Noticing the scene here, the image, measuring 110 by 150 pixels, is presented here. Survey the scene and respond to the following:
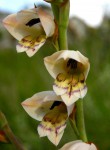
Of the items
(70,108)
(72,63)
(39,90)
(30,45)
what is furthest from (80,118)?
(39,90)

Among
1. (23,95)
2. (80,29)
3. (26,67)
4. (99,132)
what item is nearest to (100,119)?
(99,132)

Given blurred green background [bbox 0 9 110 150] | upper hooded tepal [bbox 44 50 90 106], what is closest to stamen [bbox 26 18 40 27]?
upper hooded tepal [bbox 44 50 90 106]

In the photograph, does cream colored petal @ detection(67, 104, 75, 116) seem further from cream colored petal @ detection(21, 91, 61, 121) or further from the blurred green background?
the blurred green background

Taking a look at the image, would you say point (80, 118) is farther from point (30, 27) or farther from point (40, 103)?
point (30, 27)

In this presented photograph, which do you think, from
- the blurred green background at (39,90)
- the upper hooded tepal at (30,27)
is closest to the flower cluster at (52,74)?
the upper hooded tepal at (30,27)

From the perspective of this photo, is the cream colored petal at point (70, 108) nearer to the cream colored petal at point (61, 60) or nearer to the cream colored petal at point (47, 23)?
the cream colored petal at point (61, 60)

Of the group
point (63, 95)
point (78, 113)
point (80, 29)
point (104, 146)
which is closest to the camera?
point (63, 95)

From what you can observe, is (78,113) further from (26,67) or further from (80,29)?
(80,29)
